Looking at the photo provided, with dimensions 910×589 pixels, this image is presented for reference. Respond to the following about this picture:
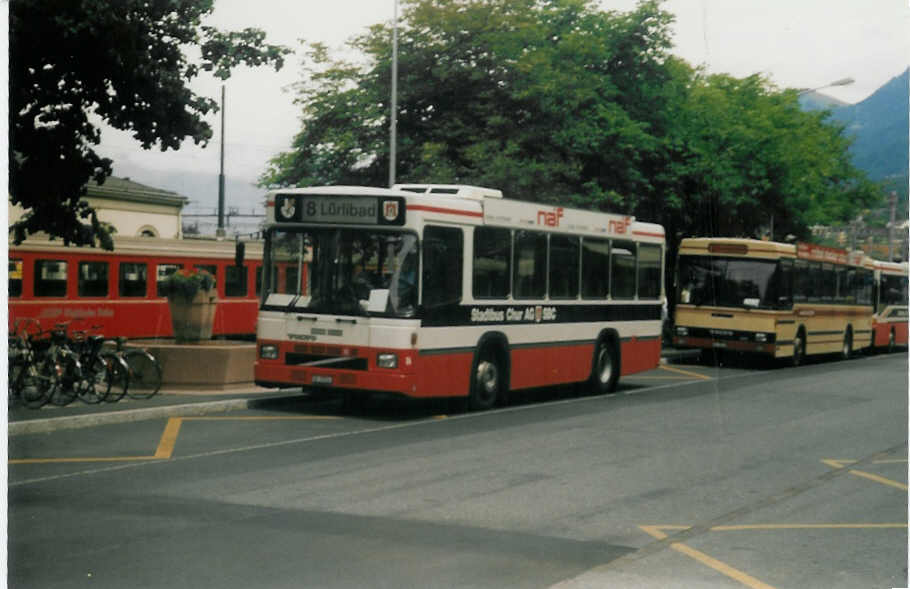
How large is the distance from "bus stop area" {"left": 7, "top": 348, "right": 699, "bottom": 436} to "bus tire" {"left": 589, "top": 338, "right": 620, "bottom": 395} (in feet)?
14.8

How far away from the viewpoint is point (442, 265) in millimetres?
14320

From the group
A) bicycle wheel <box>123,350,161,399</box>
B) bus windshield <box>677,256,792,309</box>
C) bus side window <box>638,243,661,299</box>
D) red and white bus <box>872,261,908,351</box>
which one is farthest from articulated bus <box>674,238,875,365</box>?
bicycle wheel <box>123,350,161,399</box>

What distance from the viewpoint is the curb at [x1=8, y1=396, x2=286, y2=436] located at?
1230 centimetres

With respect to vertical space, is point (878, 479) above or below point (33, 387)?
below

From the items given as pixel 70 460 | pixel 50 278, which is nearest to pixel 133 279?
pixel 50 278

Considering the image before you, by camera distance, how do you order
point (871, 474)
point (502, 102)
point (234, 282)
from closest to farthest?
1. point (871, 474)
2. point (502, 102)
3. point (234, 282)

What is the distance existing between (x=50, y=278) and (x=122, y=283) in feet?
7.34

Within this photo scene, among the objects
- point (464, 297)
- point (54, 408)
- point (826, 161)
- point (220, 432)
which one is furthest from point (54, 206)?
point (826, 161)

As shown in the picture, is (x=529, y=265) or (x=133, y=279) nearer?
(x=529, y=265)

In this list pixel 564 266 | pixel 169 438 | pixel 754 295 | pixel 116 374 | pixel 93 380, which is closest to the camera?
pixel 169 438

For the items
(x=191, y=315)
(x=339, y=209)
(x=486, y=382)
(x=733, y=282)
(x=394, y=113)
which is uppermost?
(x=394, y=113)

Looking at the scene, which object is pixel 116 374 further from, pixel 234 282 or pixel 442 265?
pixel 234 282

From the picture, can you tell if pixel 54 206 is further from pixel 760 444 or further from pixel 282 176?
pixel 760 444

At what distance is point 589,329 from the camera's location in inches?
701
